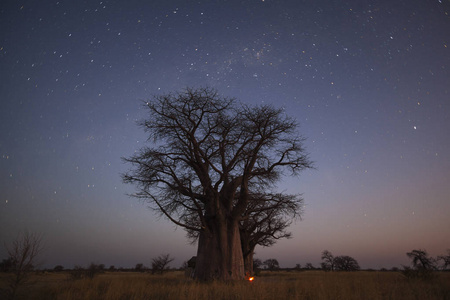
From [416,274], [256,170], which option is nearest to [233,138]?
[256,170]

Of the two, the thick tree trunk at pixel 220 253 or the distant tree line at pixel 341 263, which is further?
the distant tree line at pixel 341 263

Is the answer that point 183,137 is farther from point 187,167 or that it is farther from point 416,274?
point 416,274

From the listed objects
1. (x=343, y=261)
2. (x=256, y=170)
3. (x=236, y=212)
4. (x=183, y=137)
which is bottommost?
(x=343, y=261)

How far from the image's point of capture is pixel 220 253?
981 centimetres

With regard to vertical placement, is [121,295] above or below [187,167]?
below

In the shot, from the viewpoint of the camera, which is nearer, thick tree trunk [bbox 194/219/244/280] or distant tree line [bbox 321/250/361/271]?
thick tree trunk [bbox 194/219/244/280]

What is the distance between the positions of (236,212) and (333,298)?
5253 mm

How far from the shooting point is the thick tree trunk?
955 centimetres

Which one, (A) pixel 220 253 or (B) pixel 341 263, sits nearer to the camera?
(A) pixel 220 253

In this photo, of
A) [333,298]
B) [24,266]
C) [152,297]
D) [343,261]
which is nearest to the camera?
[333,298]

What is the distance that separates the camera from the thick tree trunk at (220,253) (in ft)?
31.3

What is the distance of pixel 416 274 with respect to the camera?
36.0 feet

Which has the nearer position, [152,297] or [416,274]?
[152,297]

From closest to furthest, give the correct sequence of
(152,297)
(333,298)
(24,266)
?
1. (333,298)
2. (152,297)
3. (24,266)
